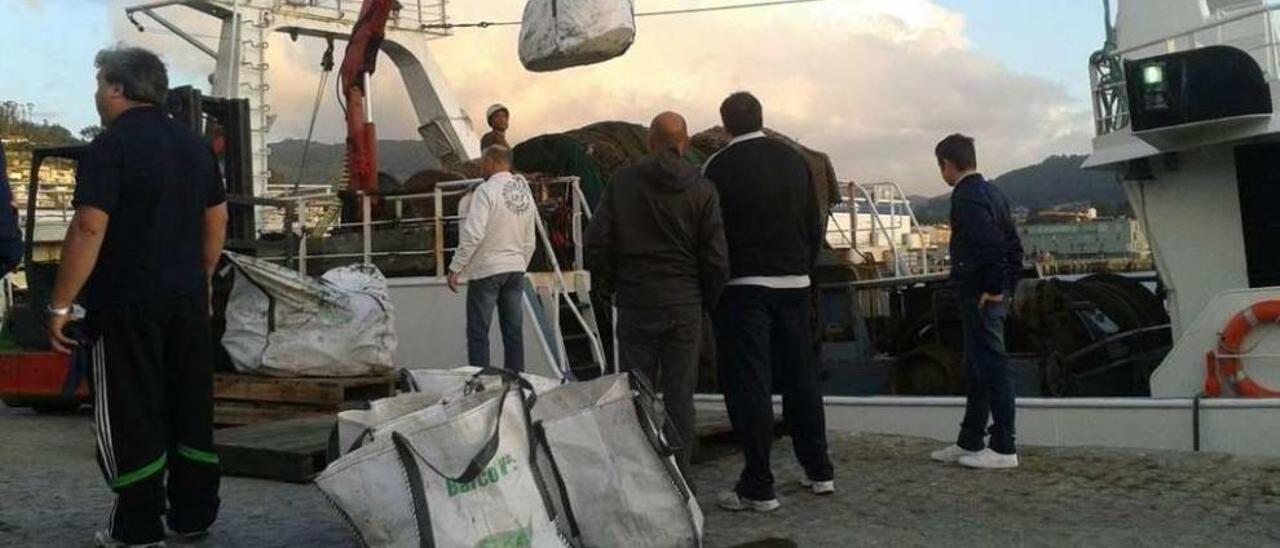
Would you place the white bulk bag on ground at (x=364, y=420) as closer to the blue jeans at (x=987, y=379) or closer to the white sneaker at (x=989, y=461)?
the blue jeans at (x=987, y=379)

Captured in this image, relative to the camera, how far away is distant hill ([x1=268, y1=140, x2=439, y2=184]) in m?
15.0

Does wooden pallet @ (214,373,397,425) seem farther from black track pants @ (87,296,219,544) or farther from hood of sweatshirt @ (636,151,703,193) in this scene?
hood of sweatshirt @ (636,151,703,193)

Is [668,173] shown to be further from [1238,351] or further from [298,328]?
[1238,351]

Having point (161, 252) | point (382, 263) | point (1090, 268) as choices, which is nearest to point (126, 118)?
point (161, 252)

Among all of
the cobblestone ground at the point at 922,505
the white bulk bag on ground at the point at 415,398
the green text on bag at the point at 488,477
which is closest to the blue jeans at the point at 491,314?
the cobblestone ground at the point at 922,505

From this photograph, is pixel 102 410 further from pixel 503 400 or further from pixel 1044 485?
pixel 1044 485

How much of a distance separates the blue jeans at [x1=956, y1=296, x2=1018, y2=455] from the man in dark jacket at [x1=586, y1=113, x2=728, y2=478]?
5.60 feet

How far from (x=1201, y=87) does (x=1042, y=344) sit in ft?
7.70

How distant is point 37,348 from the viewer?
33.4 ft

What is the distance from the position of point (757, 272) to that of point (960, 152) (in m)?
1.63

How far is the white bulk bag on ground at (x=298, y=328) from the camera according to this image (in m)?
8.12

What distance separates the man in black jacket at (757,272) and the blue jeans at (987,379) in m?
1.18

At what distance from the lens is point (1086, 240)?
14.4 meters

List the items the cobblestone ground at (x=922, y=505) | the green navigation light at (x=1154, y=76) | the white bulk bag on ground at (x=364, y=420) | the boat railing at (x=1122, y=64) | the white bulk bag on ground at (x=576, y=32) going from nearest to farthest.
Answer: the white bulk bag on ground at (x=364, y=420) → the cobblestone ground at (x=922, y=505) → the white bulk bag on ground at (x=576, y=32) → the green navigation light at (x=1154, y=76) → the boat railing at (x=1122, y=64)
